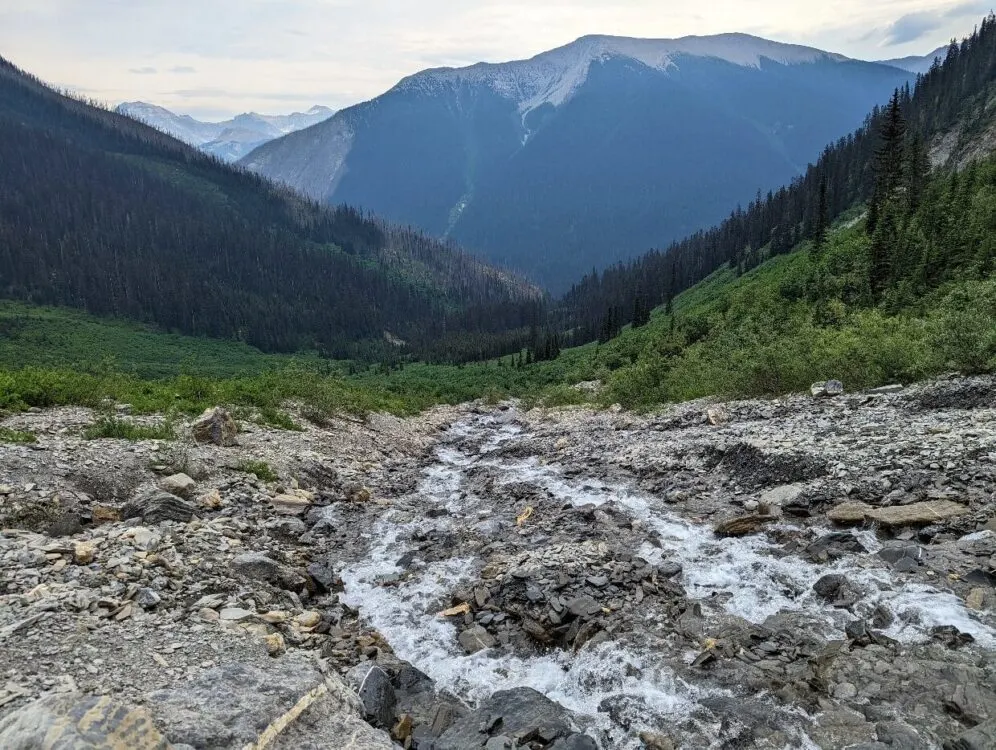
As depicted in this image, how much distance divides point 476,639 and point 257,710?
4.79 meters

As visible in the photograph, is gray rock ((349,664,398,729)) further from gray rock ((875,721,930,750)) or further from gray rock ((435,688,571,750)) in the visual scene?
gray rock ((875,721,930,750))

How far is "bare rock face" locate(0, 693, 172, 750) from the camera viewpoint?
219 inches

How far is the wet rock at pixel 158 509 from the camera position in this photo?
1359cm

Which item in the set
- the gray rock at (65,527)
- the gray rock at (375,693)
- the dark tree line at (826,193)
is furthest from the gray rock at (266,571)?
the dark tree line at (826,193)

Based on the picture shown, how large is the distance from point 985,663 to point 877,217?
60.9m

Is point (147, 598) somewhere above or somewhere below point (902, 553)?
below

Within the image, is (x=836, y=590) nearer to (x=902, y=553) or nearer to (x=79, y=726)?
(x=902, y=553)

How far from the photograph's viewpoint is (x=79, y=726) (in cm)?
578

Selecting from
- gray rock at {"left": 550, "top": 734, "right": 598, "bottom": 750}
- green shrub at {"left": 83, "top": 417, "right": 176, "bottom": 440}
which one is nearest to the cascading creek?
gray rock at {"left": 550, "top": 734, "right": 598, "bottom": 750}

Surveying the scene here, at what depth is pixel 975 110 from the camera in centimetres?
10750

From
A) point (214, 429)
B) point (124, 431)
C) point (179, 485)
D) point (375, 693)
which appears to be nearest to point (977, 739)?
point (375, 693)

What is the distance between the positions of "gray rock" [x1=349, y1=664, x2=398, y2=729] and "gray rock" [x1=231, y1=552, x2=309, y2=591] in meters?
3.87

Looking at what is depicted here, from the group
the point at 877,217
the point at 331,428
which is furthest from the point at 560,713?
the point at 877,217

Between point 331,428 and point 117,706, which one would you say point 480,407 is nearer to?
point 331,428
